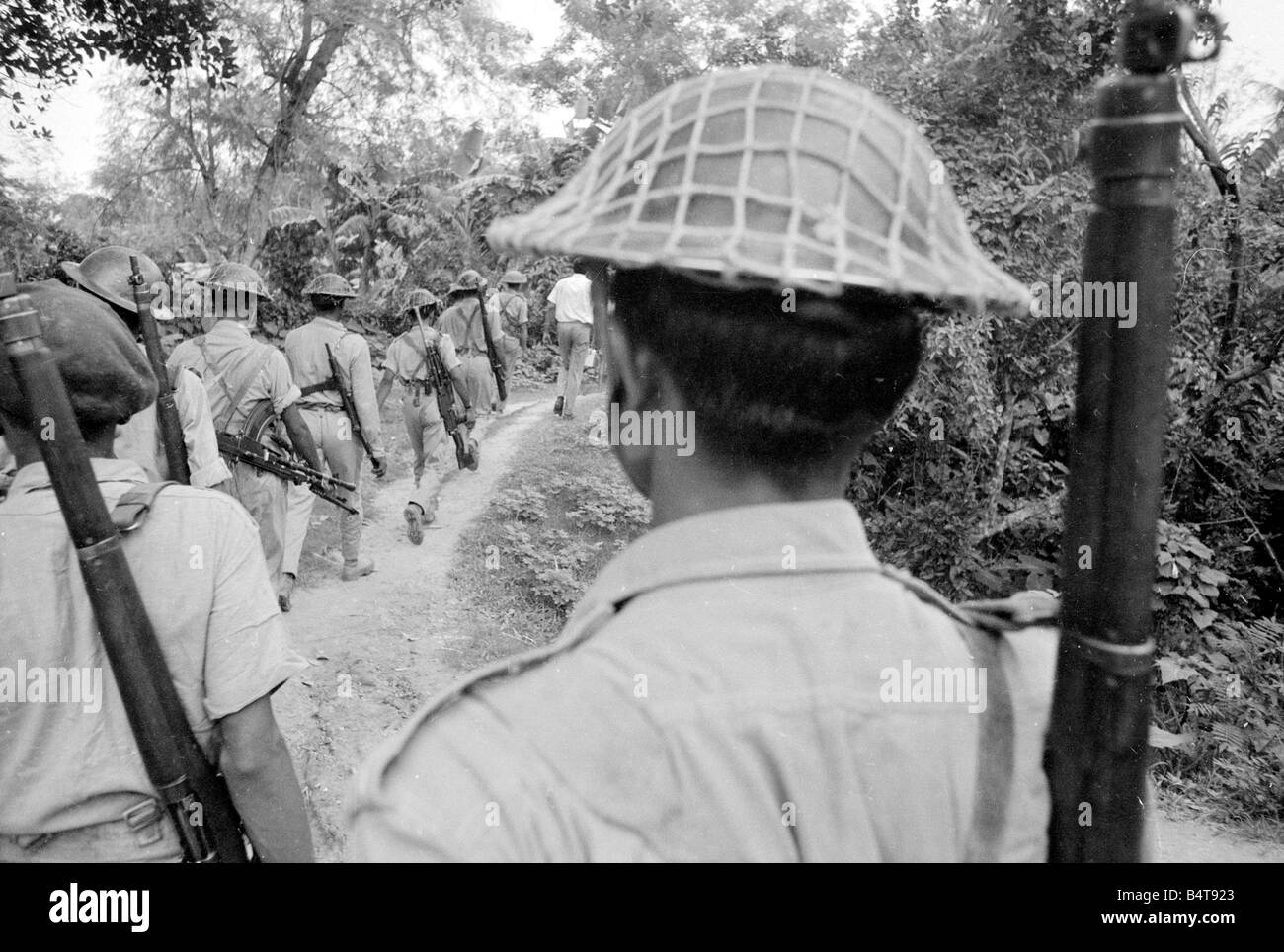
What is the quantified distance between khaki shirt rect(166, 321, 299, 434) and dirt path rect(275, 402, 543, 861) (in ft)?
3.41

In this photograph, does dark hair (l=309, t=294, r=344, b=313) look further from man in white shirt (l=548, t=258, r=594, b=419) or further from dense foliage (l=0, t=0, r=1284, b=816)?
man in white shirt (l=548, t=258, r=594, b=419)

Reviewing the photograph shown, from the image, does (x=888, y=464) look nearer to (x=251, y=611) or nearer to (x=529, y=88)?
(x=529, y=88)

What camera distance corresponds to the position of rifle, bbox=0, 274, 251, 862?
1.37 meters

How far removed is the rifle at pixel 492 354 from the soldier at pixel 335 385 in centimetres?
219

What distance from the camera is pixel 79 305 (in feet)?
4.96

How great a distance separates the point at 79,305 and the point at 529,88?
321 centimetres

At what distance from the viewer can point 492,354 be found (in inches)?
305

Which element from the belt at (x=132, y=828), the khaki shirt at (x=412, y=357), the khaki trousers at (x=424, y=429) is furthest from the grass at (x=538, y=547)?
the belt at (x=132, y=828)

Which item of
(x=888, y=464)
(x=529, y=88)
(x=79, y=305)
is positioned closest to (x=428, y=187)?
(x=529, y=88)

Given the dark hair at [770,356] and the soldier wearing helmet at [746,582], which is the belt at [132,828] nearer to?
the soldier wearing helmet at [746,582]

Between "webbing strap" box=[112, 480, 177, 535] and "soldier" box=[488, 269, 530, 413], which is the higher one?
"soldier" box=[488, 269, 530, 413]

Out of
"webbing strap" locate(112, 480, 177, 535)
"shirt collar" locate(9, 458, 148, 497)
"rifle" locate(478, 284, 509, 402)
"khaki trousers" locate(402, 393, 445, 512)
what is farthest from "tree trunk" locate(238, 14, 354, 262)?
"webbing strap" locate(112, 480, 177, 535)

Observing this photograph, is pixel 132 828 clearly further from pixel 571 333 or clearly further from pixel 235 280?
pixel 571 333

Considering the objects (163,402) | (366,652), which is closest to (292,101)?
(163,402)
